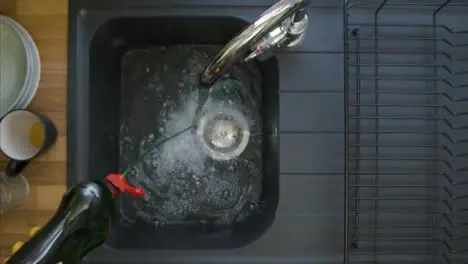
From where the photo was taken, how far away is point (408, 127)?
1006mm

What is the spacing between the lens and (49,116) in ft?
3.27

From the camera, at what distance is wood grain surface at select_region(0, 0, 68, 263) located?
0.99 m

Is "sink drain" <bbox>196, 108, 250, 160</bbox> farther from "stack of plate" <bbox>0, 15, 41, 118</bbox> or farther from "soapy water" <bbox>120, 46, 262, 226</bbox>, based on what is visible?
"stack of plate" <bbox>0, 15, 41, 118</bbox>

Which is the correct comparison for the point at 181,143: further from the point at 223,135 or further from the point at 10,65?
the point at 10,65

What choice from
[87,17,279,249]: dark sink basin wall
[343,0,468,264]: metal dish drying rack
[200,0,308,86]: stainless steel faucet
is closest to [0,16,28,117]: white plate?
[87,17,279,249]: dark sink basin wall

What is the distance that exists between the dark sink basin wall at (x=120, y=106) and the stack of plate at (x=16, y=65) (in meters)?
0.11

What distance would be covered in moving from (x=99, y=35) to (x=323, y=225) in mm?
577

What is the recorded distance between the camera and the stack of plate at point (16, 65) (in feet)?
3.20

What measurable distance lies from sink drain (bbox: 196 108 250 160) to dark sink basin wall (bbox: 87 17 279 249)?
5 cm

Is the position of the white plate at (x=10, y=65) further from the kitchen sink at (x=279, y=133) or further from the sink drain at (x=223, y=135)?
the sink drain at (x=223, y=135)

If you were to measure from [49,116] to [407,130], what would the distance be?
70 cm

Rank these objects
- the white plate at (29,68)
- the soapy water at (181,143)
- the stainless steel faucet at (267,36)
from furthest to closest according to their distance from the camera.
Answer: the soapy water at (181,143) < the white plate at (29,68) < the stainless steel faucet at (267,36)

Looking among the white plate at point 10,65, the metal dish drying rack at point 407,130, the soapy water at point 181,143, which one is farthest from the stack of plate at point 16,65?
the metal dish drying rack at point 407,130

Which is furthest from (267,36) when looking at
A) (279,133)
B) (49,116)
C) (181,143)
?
(49,116)
